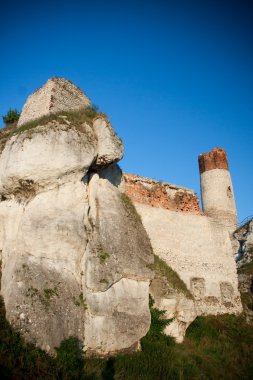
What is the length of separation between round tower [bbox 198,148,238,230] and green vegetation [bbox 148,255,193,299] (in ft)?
36.6

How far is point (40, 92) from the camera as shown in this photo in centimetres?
1370

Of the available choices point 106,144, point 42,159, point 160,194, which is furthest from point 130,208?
point 42,159

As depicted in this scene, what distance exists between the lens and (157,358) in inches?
369

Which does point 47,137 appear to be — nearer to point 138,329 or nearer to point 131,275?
point 131,275

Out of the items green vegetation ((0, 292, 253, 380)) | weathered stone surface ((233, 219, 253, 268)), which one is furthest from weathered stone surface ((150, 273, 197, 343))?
weathered stone surface ((233, 219, 253, 268))

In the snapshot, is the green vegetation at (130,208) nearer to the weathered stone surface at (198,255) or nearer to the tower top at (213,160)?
the weathered stone surface at (198,255)

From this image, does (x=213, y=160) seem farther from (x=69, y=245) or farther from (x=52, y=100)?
(x=69, y=245)

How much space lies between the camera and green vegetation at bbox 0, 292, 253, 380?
705 cm

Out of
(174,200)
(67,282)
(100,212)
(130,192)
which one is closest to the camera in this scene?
(67,282)

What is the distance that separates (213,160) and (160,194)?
40.1 feet

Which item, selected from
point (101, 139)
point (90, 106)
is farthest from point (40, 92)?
point (101, 139)

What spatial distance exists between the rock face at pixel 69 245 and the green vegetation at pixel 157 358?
1.18 feet

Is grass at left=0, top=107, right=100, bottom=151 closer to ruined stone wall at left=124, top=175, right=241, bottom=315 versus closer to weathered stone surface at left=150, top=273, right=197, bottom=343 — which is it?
ruined stone wall at left=124, top=175, right=241, bottom=315

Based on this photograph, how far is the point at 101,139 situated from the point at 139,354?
7.46m
